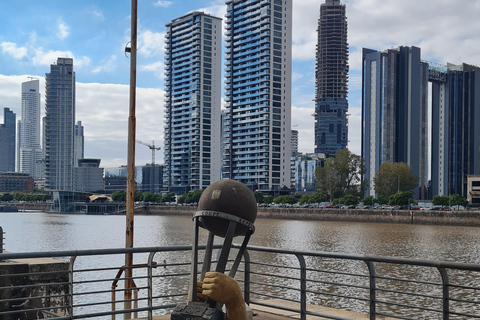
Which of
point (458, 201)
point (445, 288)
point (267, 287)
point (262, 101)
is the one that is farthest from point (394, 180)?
point (445, 288)

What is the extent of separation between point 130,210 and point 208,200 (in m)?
7.21

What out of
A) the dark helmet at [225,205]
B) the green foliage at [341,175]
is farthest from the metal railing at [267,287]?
the green foliage at [341,175]

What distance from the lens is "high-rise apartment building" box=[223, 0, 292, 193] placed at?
604 ft

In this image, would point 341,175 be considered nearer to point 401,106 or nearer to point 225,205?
point 401,106

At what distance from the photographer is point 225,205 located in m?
6.89

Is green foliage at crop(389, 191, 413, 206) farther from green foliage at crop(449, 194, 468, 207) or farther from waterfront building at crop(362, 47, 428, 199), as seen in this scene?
waterfront building at crop(362, 47, 428, 199)

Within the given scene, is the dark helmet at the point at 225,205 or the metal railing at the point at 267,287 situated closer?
the dark helmet at the point at 225,205

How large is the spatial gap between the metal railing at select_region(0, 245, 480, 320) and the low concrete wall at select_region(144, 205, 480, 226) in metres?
60.0

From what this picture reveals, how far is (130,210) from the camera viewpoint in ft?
45.3

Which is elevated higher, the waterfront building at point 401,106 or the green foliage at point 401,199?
the waterfront building at point 401,106

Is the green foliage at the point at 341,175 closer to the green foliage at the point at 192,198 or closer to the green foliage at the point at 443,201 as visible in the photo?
the green foliage at the point at 443,201

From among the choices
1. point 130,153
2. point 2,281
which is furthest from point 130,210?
point 2,281

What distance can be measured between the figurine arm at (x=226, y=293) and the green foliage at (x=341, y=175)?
125652 millimetres

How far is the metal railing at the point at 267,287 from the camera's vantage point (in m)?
7.95
